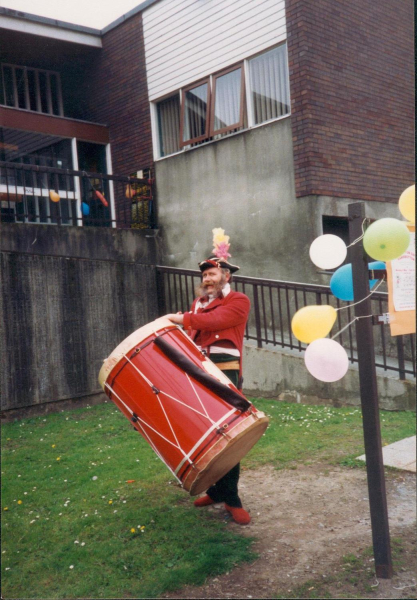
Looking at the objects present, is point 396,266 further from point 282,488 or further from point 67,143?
point 67,143

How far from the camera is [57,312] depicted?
Answer: 703cm

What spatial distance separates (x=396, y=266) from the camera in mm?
2838

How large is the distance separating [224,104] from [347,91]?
84.4 inches

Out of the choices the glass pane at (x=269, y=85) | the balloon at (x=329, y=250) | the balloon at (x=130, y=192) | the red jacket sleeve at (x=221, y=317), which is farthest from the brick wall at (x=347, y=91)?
the balloon at (x=329, y=250)

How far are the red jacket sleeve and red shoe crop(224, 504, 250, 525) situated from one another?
47.5 inches

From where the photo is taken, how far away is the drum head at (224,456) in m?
3.01

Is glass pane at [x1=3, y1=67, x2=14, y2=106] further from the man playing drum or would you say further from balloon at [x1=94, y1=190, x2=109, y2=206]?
the man playing drum

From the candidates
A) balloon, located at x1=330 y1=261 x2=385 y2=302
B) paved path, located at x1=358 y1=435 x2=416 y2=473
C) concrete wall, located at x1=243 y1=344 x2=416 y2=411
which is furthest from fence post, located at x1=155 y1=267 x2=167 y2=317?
balloon, located at x1=330 y1=261 x2=385 y2=302

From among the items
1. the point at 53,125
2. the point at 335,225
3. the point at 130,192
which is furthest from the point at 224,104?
the point at 53,125

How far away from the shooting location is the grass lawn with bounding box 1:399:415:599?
3117 mm

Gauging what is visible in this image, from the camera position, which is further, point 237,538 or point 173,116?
point 173,116

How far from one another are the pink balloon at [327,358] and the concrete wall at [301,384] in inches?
139

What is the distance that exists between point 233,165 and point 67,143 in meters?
4.28

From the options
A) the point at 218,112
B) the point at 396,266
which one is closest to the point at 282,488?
the point at 396,266
